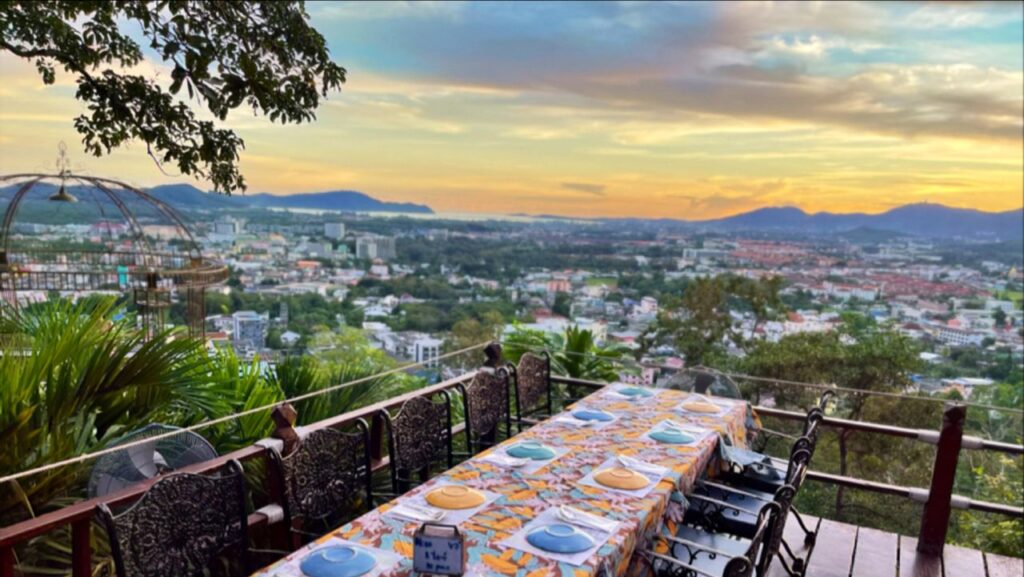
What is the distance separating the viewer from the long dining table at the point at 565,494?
1.93 meters

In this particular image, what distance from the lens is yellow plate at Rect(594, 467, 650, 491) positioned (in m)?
2.57

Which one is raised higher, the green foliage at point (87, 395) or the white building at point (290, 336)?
the green foliage at point (87, 395)

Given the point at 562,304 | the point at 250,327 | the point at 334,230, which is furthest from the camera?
the point at 334,230

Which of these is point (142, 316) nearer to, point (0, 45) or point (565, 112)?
point (0, 45)

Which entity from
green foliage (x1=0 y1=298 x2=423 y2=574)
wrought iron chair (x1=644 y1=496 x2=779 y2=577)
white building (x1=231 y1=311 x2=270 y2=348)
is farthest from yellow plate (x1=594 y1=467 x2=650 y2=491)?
white building (x1=231 y1=311 x2=270 y2=348)

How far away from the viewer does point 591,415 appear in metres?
3.57

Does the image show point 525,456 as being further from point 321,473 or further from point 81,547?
point 81,547

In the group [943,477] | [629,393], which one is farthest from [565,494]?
[943,477]

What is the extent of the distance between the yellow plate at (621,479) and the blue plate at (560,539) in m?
0.46

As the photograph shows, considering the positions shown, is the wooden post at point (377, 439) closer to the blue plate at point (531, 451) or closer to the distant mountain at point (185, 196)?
the blue plate at point (531, 451)

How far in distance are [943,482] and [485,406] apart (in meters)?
2.56

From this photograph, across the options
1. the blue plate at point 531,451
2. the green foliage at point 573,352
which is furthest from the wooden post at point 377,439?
the green foliage at point 573,352

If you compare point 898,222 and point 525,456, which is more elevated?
point 898,222

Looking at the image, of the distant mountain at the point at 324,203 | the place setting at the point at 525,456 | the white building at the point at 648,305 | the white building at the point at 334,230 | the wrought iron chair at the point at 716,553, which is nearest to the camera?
the wrought iron chair at the point at 716,553
